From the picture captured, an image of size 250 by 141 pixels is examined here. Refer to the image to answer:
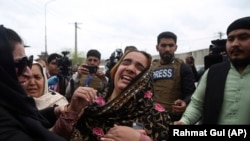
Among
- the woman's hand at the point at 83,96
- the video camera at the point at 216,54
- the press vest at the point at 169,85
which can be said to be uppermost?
the video camera at the point at 216,54

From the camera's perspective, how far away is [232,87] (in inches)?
94.7

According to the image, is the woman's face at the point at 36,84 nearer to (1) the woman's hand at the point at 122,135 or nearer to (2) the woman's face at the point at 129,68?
(2) the woman's face at the point at 129,68

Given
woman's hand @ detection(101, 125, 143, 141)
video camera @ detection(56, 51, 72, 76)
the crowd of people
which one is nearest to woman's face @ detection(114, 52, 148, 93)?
the crowd of people

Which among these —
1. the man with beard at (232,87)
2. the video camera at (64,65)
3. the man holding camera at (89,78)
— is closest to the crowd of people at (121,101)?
the man with beard at (232,87)

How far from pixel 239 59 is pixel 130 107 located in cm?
102

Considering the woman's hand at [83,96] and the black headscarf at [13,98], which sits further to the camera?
the woman's hand at [83,96]

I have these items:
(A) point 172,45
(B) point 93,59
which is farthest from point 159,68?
(B) point 93,59

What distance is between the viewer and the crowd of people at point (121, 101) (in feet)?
3.78

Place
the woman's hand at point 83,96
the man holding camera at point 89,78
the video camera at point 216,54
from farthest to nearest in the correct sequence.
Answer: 1. the man holding camera at point 89,78
2. the video camera at point 216,54
3. the woman's hand at point 83,96

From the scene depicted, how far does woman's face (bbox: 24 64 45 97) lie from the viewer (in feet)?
9.86

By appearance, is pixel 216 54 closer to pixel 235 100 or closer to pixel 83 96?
pixel 235 100

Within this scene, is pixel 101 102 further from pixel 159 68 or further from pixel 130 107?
pixel 159 68

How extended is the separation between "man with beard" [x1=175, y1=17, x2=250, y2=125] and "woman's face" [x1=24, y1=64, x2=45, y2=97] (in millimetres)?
1470

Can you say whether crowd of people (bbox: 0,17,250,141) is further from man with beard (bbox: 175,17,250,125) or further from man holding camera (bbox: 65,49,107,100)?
man holding camera (bbox: 65,49,107,100)
